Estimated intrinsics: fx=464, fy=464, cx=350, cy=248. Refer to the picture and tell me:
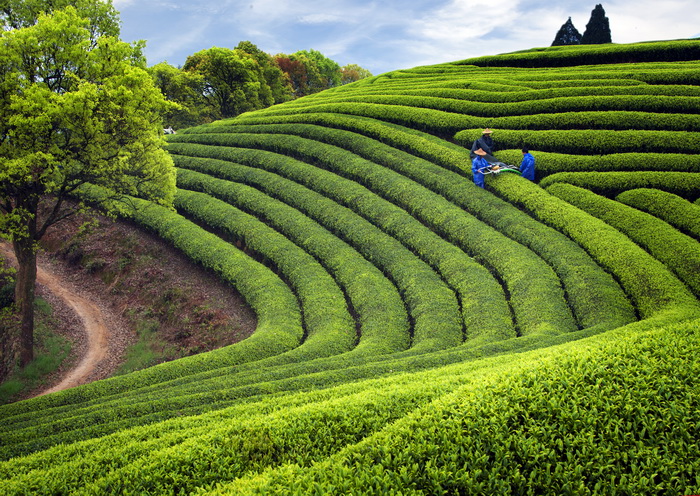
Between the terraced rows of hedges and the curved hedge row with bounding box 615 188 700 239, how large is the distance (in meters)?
0.09

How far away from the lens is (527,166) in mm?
23391

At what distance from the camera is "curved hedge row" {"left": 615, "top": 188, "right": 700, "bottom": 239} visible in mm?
18203

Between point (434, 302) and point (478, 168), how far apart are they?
9.88m

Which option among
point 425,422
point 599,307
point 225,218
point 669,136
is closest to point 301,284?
point 225,218

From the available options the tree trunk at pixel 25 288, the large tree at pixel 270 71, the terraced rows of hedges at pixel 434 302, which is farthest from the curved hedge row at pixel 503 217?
the large tree at pixel 270 71

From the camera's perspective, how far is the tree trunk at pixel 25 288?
16875mm

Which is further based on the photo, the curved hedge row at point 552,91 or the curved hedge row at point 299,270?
the curved hedge row at point 552,91

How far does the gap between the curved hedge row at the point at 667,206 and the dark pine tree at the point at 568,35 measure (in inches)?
1561

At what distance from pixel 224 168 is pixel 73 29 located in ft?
48.6

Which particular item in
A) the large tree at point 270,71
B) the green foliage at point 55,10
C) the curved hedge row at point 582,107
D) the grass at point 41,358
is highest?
the large tree at point 270,71

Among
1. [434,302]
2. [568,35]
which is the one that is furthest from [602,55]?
[434,302]

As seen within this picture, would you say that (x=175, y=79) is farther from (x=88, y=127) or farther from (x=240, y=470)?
(x=240, y=470)

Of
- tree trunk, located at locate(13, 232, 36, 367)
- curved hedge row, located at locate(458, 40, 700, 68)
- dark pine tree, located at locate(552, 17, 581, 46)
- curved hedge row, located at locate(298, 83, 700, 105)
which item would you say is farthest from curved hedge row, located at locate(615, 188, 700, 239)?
dark pine tree, located at locate(552, 17, 581, 46)

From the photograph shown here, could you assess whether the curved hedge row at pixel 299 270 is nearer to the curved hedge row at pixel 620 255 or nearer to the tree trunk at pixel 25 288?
the tree trunk at pixel 25 288
